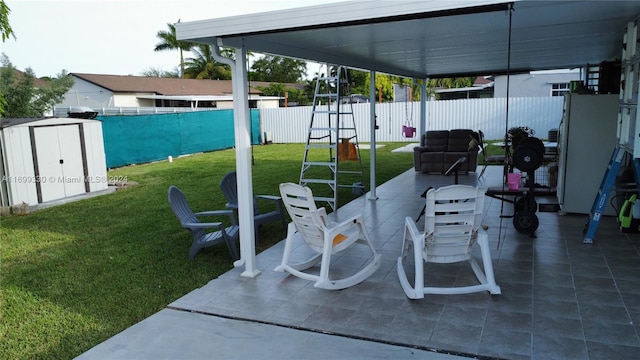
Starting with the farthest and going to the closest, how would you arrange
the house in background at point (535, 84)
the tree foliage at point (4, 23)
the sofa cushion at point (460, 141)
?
the house in background at point (535, 84)
the sofa cushion at point (460, 141)
the tree foliage at point (4, 23)

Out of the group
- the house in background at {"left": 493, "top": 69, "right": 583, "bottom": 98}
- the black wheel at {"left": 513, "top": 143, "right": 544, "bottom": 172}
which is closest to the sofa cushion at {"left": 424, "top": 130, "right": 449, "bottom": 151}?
the black wheel at {"left": 513, "top": 143, "right": 544, "bottom": 172}

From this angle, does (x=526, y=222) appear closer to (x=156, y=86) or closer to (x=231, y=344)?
(x=231, y=344)

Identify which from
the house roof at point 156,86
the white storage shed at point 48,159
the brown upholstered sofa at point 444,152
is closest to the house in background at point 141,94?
the house roof at point 156,86

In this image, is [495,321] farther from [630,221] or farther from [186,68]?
[186,68]

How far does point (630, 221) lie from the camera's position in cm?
550

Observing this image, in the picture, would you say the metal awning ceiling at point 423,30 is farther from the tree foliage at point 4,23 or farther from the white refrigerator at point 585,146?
the tree foliage at point 4,23

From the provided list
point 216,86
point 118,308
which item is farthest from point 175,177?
point 216,86

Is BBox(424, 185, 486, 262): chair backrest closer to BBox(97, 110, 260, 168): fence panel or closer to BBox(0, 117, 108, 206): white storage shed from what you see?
BBox(0, 117, 108, 206): white storage shed

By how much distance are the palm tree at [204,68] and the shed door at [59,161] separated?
27.5m

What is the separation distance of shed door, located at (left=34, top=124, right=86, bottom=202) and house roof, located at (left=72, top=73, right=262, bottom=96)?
61.1 ft

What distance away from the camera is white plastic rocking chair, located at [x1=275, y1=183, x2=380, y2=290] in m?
4.30

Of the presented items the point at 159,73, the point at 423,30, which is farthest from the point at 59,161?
the point at 159,73

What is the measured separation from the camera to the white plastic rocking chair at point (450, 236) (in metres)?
3.95

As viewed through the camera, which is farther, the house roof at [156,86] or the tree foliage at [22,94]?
the house roof at [156,86]
